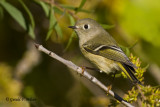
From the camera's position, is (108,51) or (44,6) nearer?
(44,6)

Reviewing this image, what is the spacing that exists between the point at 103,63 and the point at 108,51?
0.11m

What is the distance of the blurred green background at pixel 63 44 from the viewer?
2576 millimetres

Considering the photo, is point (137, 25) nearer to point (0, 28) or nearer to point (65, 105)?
point (65, 105)

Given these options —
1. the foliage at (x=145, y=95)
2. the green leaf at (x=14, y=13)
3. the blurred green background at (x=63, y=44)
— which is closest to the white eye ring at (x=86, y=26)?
the blurred green background at (x=63, y=44)

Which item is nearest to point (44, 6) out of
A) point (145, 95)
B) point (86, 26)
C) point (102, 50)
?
point (102, 50)

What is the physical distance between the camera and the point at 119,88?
3096mm

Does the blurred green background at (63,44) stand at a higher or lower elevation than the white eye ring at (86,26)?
lower

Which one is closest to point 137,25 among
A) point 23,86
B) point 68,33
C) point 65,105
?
point 68,33

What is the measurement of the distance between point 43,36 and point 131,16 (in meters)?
1.04

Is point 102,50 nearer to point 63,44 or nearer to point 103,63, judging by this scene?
point 103,63

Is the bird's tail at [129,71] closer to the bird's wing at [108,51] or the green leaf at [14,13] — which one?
the bird's wing at [108,51]

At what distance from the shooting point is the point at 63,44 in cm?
320

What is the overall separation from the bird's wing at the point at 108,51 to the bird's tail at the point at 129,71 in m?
0.04

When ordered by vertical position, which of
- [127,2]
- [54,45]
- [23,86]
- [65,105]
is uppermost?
[54,45]
